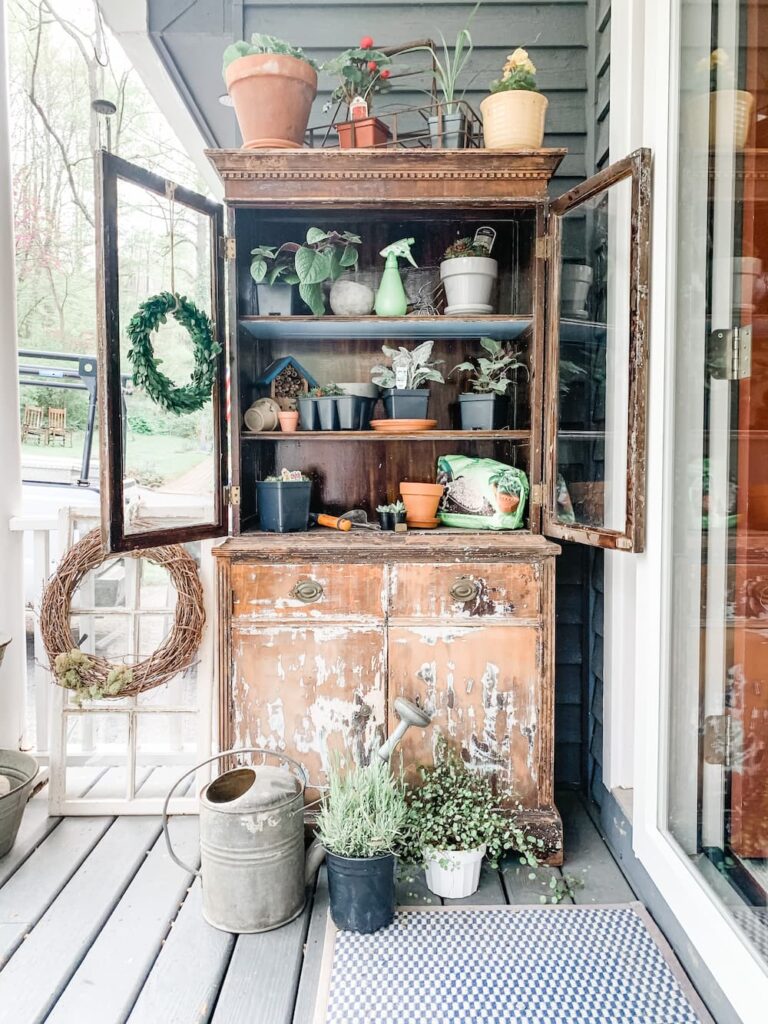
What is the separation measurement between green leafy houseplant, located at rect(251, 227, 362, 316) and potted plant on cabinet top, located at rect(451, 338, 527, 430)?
527 millimetres

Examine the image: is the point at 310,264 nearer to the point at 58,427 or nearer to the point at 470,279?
the point at 470,279

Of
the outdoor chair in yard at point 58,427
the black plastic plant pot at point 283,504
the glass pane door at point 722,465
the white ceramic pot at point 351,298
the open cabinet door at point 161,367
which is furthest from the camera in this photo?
the outdoor chair in yard at point 58,427

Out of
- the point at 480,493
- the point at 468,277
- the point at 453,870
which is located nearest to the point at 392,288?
the point at 468,277

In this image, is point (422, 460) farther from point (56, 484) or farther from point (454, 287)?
point (56, 484)

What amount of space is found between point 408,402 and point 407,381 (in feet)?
0.30

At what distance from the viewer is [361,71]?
7.31ft

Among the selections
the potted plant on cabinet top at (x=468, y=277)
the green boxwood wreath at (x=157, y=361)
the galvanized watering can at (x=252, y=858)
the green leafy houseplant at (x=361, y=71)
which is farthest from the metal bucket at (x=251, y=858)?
the green leafy houseplant at (x=361, y=71)

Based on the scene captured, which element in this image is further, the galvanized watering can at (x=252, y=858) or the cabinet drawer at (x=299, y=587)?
the cabinet drawer at (x=299, y=587)

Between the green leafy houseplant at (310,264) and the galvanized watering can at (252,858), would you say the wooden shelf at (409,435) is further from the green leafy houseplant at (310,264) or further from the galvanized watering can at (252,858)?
the galvanized watering can at (252,858)

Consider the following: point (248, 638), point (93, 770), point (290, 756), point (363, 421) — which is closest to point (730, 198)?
point (363, 421)

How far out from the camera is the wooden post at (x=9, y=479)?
2.51 meters

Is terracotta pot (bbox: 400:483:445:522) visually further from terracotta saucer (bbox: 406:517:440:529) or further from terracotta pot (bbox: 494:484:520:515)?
terracotta pot (bbox: 494:484:520:515)

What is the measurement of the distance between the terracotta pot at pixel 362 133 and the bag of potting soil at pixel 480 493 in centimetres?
104

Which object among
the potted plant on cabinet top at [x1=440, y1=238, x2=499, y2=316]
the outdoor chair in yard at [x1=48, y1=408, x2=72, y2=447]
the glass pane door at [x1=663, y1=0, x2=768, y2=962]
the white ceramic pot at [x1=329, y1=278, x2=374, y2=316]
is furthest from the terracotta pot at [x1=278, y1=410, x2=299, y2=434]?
the outdoor chair in yard at [x1=48, y1=408, x2=72, y2=447]
